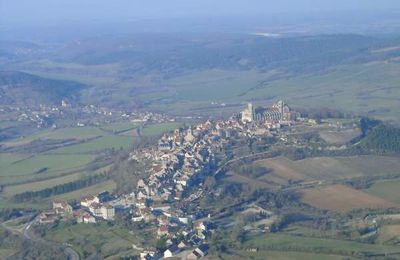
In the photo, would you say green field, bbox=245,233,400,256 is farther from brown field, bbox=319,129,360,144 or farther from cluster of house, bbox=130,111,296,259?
brown field, bbox=319,129,360,144

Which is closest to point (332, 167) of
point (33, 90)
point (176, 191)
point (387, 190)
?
point (387, 190)

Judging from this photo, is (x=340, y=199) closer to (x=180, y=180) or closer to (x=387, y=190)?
(x=387, y=190)

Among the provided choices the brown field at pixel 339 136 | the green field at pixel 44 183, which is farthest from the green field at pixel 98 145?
the brown field at pixel 339 136

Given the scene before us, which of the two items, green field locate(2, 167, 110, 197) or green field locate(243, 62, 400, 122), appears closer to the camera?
green field locate(2, 167, 110, 197)

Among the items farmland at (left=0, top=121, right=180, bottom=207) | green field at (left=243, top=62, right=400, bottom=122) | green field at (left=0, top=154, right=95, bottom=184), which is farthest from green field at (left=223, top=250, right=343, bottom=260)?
green field at (left=243, top=62, right=400, bottom=122)

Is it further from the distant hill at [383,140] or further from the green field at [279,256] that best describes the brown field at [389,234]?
the distant hill at [383,140]

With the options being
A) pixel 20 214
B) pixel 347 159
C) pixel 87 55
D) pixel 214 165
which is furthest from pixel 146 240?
pixel 87 55
